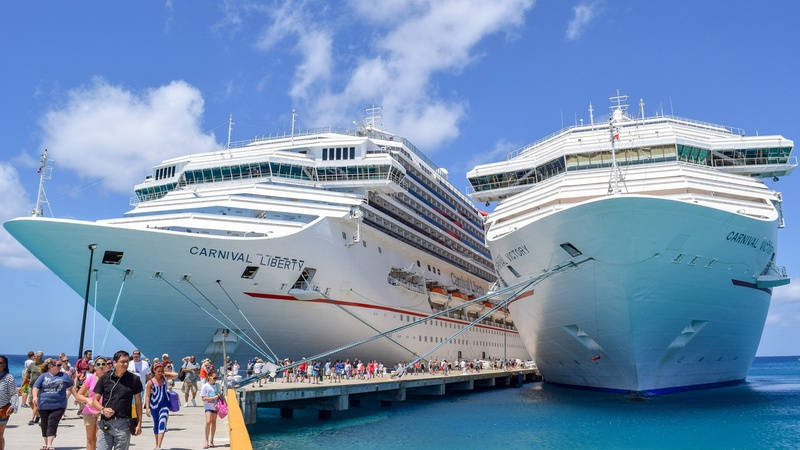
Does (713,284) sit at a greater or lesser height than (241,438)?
greater

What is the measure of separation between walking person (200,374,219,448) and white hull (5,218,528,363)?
35.3 feet

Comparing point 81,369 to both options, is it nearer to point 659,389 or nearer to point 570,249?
point 570,249

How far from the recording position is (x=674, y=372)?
2055cm

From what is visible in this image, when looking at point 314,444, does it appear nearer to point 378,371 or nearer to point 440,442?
point 440,442

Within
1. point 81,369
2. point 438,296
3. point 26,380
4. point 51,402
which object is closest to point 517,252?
point 81,369

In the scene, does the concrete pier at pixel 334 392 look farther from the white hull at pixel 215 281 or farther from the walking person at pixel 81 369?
the walking person at pixel 81 369

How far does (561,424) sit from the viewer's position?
58.5 ft

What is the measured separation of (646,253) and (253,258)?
498 inches

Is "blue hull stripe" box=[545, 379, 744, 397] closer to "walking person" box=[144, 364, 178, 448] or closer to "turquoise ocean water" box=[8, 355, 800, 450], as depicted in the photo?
"turquoise ocean water" box=[8, 355, 800, 450]

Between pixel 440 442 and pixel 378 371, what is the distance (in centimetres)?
1172

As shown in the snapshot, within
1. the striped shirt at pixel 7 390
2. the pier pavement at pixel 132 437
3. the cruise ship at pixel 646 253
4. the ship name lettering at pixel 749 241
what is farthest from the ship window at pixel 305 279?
the striped shirt at pixel 7 390

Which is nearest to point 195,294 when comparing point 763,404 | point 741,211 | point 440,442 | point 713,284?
point 440,442

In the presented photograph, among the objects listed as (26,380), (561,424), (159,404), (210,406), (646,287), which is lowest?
(561,424)

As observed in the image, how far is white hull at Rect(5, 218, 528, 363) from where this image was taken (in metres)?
19.4
